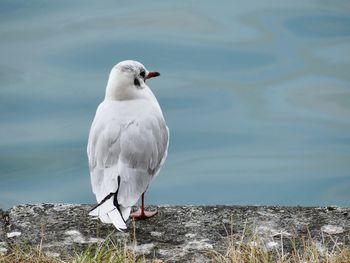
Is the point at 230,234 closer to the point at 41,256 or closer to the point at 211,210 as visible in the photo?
the point at 211,210

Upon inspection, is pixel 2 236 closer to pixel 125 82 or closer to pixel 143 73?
pixel 125 82

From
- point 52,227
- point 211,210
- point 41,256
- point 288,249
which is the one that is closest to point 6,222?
point 52,227

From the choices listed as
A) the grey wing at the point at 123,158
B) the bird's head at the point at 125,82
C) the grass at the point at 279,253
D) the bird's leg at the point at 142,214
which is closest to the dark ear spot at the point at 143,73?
the bird's head at the point at 125,82

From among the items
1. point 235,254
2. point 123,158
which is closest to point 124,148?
point 123,158

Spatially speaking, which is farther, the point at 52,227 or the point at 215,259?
the point at 52,227

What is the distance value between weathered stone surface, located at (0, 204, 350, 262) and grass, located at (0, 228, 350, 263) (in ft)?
0.26

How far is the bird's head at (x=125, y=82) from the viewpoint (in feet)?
20.5

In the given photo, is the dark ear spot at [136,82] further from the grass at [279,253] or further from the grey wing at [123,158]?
the grass at [279,253]

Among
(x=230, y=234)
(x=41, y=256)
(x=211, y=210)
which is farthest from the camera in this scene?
(x=211, y=210)

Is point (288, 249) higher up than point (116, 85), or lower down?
lower down

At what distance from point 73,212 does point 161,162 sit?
24.7 inches

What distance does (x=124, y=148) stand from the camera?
5.91 meters

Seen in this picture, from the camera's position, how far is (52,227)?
231 inches

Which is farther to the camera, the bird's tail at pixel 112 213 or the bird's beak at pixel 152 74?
the bird's beak at pixel 152 74
